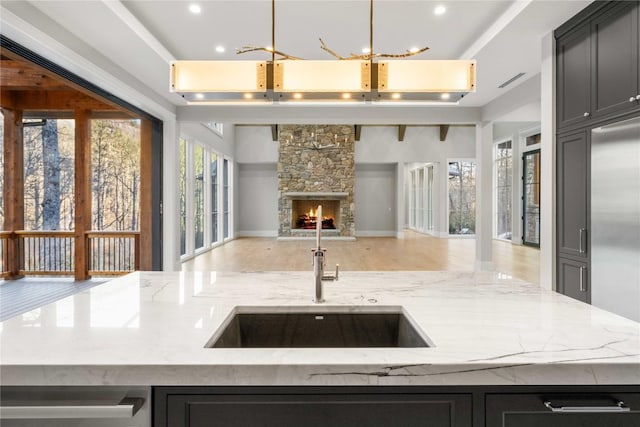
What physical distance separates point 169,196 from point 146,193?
0.36 metres

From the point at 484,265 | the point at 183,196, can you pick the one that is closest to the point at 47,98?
the point at 183,196

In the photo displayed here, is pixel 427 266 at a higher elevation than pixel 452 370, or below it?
below

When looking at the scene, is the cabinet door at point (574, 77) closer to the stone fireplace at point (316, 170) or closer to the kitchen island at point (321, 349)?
the kitchen island at point (321, 349)

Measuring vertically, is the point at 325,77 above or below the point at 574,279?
above

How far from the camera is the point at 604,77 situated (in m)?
2.86

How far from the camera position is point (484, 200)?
678cm

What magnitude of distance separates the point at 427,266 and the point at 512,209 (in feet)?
15.8

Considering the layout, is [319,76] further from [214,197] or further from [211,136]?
[214,197]

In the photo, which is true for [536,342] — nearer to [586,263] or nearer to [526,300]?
[526,300]

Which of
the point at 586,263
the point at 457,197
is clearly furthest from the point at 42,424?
the point at 457,197

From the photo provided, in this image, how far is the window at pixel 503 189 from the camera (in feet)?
34.1

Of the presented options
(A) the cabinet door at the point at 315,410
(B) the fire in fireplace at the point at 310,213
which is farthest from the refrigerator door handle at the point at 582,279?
(B) the fire in fireplace at the point at 310,213

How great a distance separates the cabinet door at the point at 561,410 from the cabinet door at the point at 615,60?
2.47m

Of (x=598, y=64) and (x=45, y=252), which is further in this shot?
(x=45, y=252)
